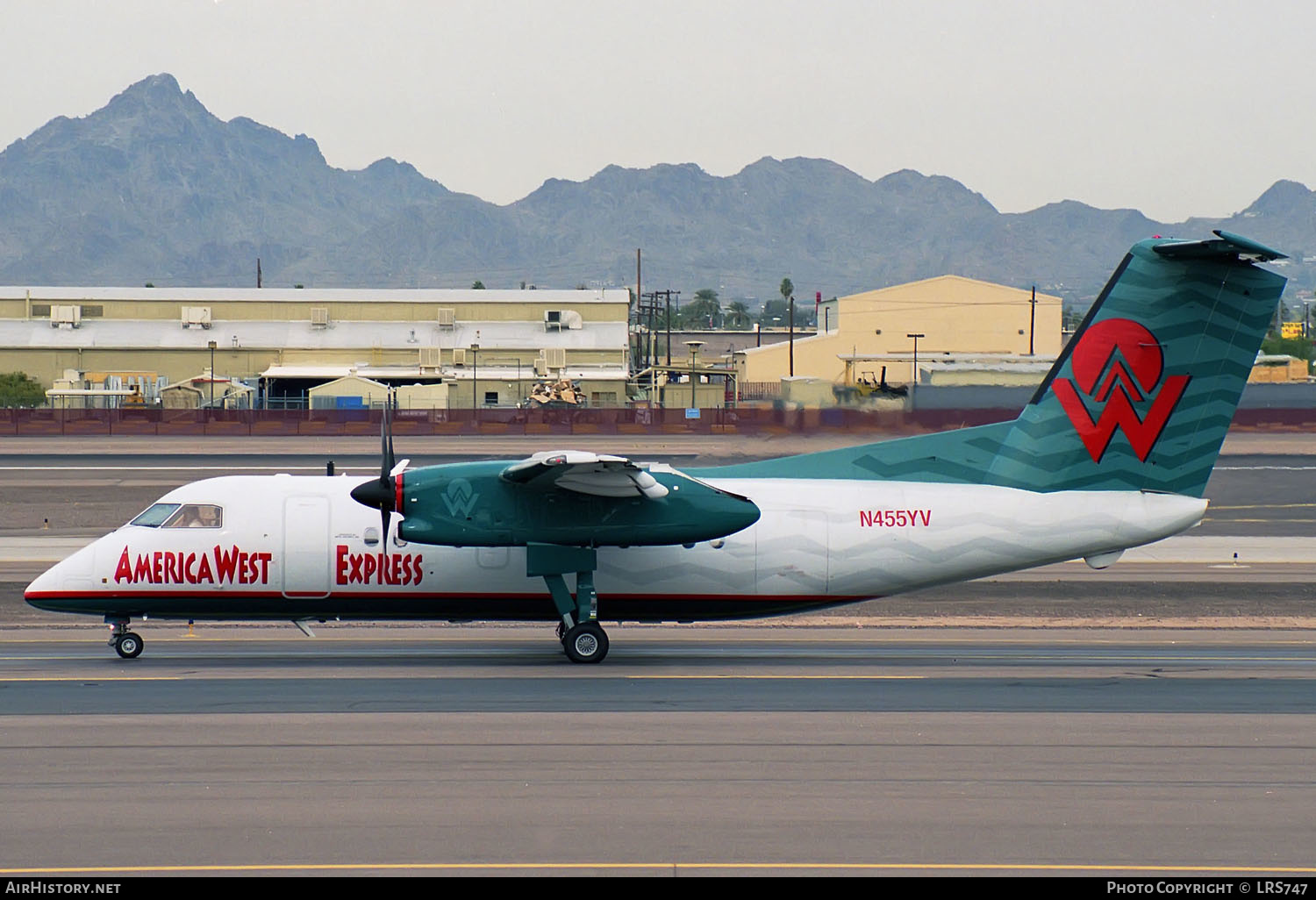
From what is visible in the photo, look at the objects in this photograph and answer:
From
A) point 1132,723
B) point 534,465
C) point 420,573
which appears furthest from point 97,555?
point 1132,723

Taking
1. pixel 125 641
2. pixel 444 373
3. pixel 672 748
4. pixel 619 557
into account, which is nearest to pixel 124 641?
pixel 125 641

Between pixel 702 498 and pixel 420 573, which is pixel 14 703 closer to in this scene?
pixel 420 573

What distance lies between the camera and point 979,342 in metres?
103

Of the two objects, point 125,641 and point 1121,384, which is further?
point 1121,384

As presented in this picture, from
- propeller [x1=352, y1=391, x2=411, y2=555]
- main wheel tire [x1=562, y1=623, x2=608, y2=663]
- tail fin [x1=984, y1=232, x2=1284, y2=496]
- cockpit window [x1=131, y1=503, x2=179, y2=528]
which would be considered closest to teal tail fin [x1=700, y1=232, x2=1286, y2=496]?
tail fin [x1=984, y1=232, x2=1284, y2=496]

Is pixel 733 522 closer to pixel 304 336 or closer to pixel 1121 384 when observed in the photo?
pixel 1121 384

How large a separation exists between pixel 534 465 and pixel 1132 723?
8438mm

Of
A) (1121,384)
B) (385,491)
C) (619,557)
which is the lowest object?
(619,557)

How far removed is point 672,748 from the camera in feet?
46.5

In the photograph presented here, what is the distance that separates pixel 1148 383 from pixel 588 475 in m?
8.41

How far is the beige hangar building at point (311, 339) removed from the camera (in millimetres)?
89188

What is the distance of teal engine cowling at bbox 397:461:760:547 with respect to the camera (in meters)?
18.4

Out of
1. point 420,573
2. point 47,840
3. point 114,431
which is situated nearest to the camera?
point 47,840

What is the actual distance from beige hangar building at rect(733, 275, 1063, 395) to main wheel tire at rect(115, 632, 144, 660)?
79.3m
